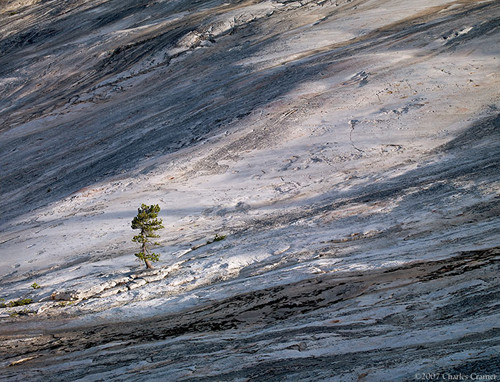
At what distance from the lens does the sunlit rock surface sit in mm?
9859

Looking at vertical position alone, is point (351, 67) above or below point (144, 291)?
above

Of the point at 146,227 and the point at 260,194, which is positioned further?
the point at 260,194

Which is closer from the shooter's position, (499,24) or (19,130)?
(499,24)

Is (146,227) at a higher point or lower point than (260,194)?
higher

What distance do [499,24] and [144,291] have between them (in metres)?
23.9

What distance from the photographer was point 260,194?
19.5 m

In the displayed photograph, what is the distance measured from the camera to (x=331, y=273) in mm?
12398

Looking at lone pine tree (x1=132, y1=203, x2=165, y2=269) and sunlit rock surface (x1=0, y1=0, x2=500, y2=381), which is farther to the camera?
lone pine tree (x1=132, y1=203, x2=165, y2=269)

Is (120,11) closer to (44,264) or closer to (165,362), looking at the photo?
(44,264)

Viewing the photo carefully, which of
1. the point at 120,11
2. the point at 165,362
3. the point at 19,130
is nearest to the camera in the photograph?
the point at 165,362

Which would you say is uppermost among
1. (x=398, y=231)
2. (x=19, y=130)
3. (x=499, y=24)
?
(x=19, y=130)

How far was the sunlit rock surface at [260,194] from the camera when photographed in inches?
388

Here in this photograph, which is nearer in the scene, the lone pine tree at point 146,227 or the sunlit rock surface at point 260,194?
the sunlit rock surface at point 260,194

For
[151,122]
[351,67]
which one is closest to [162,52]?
[151,122]
